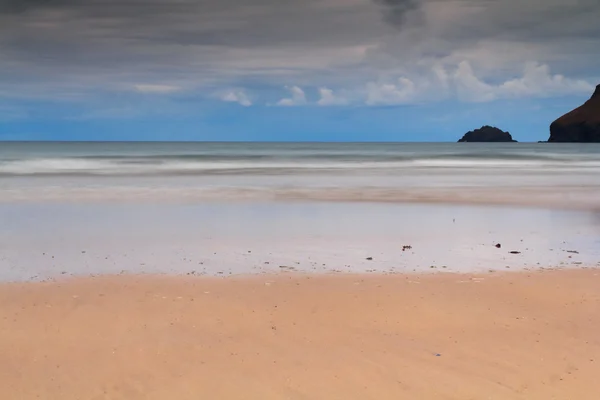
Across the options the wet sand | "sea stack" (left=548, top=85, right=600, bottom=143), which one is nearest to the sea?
the wet sand

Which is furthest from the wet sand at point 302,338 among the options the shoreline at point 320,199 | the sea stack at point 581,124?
the sea stack at point 581,124

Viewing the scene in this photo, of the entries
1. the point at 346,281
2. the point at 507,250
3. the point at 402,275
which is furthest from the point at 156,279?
the point at 507,250

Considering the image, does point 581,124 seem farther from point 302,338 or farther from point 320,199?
point 302,338

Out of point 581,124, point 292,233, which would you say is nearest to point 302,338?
point 292,233

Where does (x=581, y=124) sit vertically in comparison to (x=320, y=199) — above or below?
above

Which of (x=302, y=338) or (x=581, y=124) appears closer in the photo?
(x=302, y=338)

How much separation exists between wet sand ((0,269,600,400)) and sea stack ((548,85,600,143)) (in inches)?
4805

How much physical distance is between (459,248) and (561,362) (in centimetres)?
443

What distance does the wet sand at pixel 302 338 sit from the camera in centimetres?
389

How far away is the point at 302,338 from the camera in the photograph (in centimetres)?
474

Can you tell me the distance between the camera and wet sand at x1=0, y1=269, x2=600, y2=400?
3.89 metres

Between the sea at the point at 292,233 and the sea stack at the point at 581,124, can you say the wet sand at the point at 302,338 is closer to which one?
the sea at the point at 292,233

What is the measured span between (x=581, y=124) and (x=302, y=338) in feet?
417

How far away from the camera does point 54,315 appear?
5301mm
